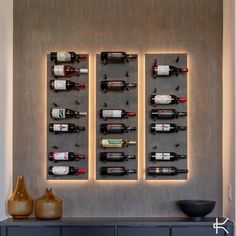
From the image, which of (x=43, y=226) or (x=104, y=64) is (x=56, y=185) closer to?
(x=43, y=226)

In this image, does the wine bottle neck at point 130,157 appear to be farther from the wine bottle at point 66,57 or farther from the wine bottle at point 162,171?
the wine bottle at point 66,57

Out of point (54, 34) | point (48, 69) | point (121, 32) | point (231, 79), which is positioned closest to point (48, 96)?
point (48, 69)

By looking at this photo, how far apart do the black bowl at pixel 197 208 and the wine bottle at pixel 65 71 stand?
1515 mm

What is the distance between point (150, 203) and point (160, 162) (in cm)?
39

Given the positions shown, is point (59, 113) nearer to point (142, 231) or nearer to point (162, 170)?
point (162, 170)

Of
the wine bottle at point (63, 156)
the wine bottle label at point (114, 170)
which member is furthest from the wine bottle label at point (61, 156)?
the wine bottle label at point (114, 170)

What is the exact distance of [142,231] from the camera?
419 centimetres

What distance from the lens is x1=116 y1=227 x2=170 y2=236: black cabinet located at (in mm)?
4176

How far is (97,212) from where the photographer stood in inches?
180

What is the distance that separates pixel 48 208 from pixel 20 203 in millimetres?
254

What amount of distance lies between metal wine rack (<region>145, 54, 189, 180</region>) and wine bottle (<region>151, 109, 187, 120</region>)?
0.05 meters

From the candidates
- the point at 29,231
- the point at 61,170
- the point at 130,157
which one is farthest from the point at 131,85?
the point at 29,231

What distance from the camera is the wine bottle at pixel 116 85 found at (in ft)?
14.8

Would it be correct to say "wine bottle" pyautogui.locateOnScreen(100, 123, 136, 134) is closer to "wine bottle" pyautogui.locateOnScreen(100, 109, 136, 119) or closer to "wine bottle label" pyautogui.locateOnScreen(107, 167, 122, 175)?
"wine bottle" pyautogui.locateOnScreen(100, 109, 136, 119)
